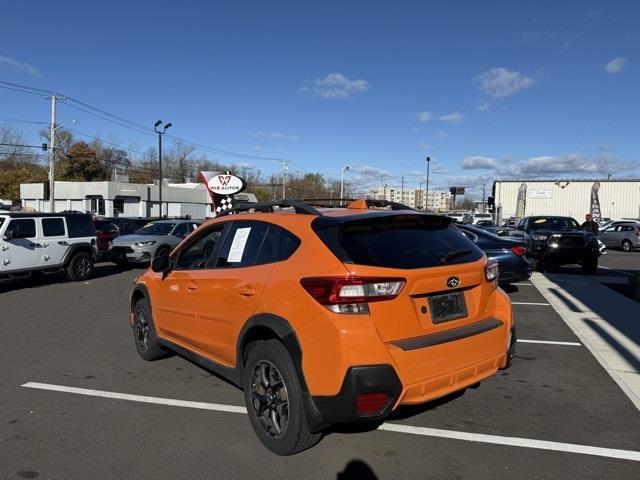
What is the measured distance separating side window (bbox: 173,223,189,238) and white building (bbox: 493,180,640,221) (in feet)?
174

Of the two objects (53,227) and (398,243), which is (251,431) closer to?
(398,243)

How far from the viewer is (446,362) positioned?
11.5ft

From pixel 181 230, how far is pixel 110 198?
43.7 meters

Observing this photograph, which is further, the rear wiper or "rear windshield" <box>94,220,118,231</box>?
"rear windshield" <box>94,220,118,231</box>

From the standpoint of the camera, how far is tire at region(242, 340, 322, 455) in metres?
3.48

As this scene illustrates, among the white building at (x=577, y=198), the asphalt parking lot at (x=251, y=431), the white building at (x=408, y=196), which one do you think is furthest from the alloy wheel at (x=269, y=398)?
the white building at (x=408, y=196)

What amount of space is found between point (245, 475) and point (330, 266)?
1.47 m

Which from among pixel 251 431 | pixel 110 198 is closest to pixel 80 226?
pixel 251 431

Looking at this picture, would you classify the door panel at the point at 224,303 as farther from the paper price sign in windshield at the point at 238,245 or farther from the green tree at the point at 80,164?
the green tree at the point at 80,164

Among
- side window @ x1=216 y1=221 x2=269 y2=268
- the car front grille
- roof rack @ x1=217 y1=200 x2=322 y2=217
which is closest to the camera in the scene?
roof rack @ x1=217 y1=200 x2=322 y2=217

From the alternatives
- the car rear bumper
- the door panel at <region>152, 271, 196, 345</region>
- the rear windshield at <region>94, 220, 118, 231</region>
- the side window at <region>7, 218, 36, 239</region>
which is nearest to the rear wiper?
the car rear bumper

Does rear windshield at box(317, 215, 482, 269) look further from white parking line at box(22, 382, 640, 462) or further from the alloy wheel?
white parking line at box(22, 382, 640, 462)

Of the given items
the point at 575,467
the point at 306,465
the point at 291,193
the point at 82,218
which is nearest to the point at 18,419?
the point at 306,465

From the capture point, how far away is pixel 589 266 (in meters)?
14.7
